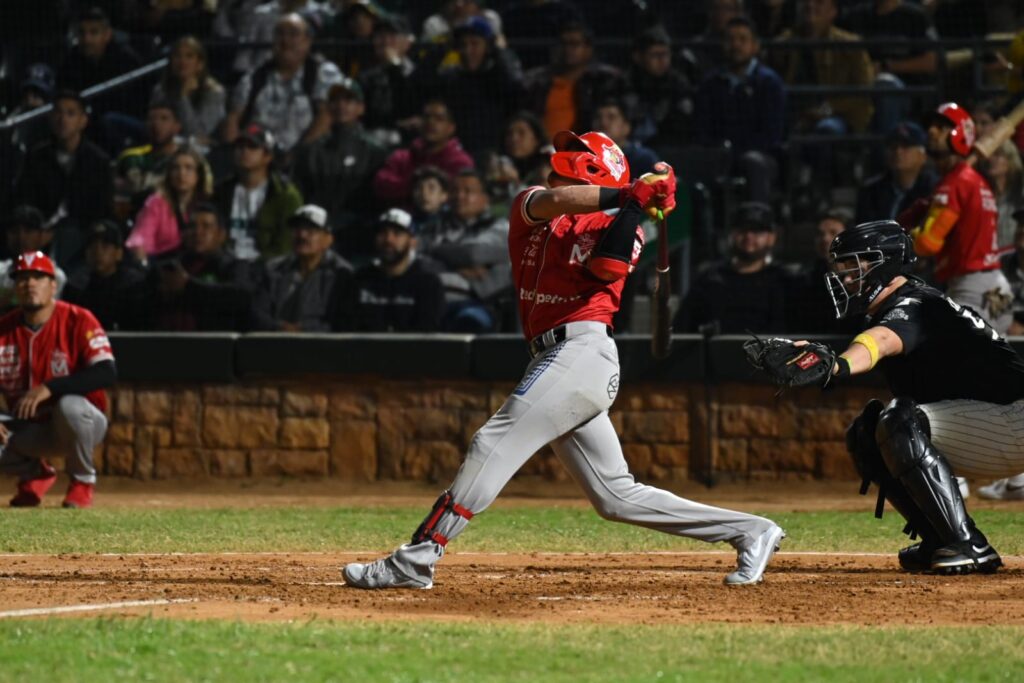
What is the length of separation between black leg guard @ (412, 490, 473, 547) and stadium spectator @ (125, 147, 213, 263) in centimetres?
800

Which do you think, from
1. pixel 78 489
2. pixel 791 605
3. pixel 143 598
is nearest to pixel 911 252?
pixel 791 605

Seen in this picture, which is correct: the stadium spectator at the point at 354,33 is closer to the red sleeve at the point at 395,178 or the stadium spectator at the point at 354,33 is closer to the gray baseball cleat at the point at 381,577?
the red sleeve at the point at 395,178

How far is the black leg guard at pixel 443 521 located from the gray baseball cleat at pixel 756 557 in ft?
3.90

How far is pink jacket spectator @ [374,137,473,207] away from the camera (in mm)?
13758

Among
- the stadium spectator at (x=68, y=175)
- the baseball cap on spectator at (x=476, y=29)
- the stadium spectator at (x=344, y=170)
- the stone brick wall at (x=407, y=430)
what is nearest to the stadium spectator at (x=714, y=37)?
the baseball cap on spectator at (x=476, y=29)

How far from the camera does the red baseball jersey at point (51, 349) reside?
1100cm

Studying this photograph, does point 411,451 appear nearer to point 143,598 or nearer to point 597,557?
point 597,557

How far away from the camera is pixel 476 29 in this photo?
46.4 feet

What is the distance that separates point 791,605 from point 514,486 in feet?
21.0

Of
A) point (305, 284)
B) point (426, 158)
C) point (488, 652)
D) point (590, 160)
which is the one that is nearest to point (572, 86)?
point (426, 158)

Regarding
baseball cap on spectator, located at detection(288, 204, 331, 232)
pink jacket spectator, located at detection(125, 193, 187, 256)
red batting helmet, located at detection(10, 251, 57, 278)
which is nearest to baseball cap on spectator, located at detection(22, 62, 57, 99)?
pink jacket spectator, located at detection(125, 193, 187, 256)

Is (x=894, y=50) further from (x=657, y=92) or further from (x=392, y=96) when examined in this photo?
(x=392, y=96)

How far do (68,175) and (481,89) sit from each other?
3.62 meters

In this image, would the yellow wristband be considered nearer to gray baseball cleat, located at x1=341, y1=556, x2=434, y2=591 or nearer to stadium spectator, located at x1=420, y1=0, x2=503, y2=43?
gray baseball cleat, located at x1=341, y1=556, x2=434, y2=591
